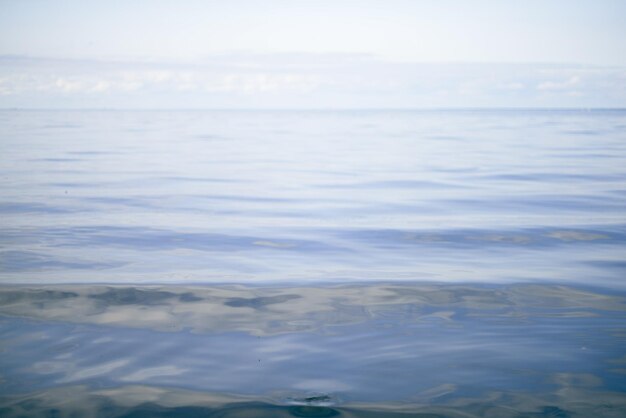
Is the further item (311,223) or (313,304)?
(311,223)

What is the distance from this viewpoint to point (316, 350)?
572 cm

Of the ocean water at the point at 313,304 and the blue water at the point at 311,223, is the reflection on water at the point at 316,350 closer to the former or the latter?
the ocean water at the point at 313,304

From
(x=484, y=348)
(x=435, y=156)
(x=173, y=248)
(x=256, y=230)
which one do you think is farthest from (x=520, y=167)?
(x=484, y=348)

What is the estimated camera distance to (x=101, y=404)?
15.1 feet

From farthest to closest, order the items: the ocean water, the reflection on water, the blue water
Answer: the blue water → the ocean water → the reflection on water

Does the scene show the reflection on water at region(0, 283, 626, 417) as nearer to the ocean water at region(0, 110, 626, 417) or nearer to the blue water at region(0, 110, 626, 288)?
the ocean water at region(0, 110, 626, 417)

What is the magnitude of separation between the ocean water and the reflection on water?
2 centimetres

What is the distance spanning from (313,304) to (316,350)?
154cm

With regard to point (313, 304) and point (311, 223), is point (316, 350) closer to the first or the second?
point (313, 304)

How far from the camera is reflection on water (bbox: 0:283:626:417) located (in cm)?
463

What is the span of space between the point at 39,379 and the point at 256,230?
6.99m

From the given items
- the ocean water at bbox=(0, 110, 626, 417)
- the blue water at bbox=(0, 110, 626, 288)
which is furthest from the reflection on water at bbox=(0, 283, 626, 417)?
the blue water at bbox=(0, 110, 626, 288)

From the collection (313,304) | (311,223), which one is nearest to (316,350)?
(313,304)

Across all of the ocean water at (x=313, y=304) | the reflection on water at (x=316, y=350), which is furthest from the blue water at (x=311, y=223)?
the reflection on water at (x=316, y=350)
